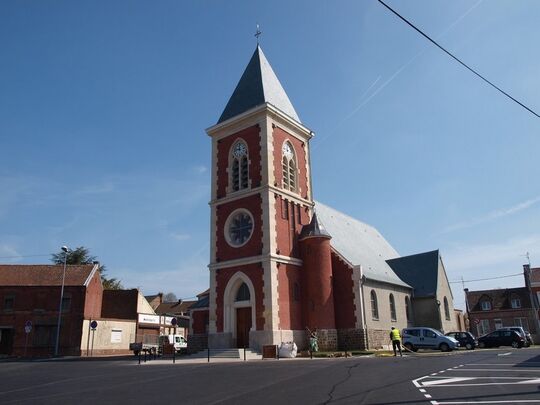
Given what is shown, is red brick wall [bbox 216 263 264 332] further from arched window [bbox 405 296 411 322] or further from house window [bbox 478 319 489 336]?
house window [bbox 478 319 489 336]

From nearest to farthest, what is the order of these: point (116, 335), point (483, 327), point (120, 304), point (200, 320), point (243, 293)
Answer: point (243, 293)
point (200, 320)
point (116, 335)
point (120, 304)
point (483, 327)

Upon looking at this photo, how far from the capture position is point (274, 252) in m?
27.8

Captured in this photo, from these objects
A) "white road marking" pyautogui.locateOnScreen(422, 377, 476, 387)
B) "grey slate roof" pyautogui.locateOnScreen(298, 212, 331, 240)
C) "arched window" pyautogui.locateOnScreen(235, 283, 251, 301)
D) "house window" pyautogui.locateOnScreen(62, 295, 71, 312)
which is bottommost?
"white road marking" pyautogui.locateOnScreen(422, 377, 476, 387)

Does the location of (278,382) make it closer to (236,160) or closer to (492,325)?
(236,160)

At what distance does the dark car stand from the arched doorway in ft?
62.2

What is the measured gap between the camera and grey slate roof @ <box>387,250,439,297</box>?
38344 mm

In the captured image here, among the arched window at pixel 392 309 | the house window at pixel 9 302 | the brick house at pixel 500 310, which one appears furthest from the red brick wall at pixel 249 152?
the brick house at pixel 500 310

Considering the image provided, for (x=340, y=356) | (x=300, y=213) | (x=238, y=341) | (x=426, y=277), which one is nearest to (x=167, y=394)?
(x=340, y=356)

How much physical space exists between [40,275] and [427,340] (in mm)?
35846

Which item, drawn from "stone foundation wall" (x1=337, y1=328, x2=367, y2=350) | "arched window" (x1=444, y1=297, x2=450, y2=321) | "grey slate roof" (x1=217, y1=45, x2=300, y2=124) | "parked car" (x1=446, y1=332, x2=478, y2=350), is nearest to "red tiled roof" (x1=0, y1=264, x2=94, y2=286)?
"grey slate roof" (x1=217, y1=45, x2=300, y2=124)

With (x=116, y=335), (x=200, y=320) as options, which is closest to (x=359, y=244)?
(x=200, y=320)

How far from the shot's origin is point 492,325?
57.9 metres

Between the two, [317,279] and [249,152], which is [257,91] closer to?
[249,152]

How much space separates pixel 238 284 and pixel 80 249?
42.6 metres
